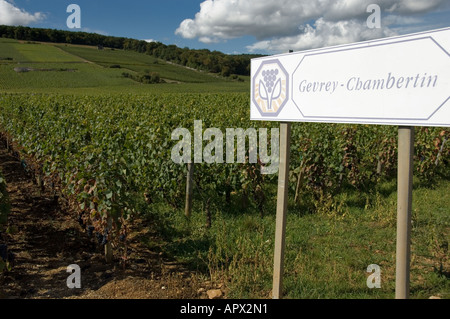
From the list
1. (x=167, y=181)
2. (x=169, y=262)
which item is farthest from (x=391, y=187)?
(x=169, y=262)

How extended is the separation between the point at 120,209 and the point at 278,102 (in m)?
2.39

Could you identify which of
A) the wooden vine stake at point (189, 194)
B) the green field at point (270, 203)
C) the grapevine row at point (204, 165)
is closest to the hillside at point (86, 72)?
the grapevine row at point (204, 165)

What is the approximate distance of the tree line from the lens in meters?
78.7

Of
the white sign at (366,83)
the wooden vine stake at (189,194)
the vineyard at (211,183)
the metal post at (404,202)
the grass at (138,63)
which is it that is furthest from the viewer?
the grass at (138,63)

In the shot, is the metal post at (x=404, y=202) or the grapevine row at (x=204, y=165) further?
the grapevine row at (x=204, y=165)

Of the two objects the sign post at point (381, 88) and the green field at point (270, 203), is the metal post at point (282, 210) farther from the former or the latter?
the green field at point (270, 203)

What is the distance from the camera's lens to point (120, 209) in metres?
4.30

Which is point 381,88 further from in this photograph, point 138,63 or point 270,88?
point 138,63

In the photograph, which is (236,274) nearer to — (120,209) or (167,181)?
(120,209)

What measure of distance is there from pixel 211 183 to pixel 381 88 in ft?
14.9

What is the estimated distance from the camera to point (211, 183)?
663 cm

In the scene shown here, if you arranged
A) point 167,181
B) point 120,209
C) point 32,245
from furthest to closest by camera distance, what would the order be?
point 167,181 → point 32,245 → point 120,209

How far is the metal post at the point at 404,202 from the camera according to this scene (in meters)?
2.37

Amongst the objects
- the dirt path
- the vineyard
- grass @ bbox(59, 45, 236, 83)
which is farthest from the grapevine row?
grass @ bbox(59, 45, 236, 83)
